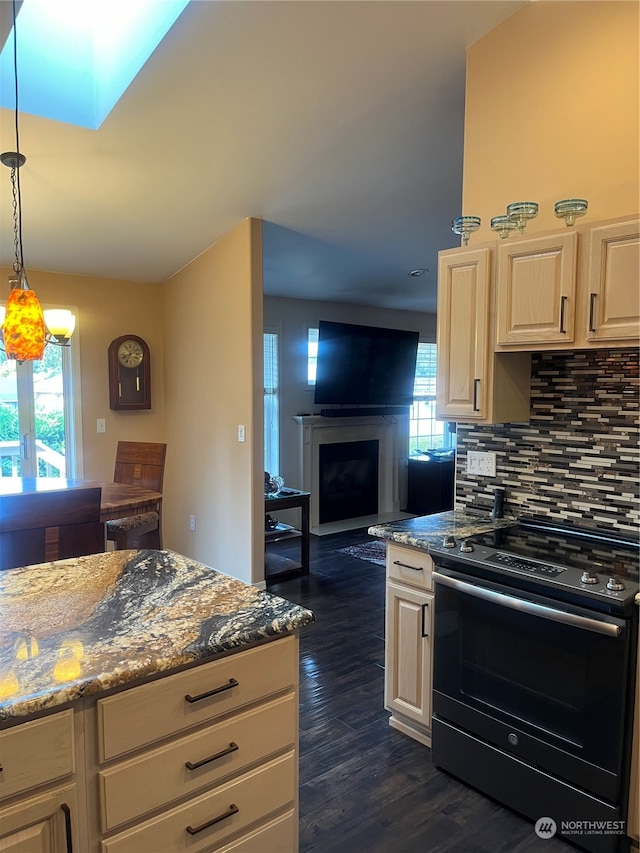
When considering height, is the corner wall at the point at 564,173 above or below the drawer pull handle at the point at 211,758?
above

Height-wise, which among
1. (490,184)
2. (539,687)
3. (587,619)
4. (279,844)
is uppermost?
(490,184)

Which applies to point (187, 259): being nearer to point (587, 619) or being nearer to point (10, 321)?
point (10, 321)

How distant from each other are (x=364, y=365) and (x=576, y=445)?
153 inches

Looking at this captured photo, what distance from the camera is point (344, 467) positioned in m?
6.42

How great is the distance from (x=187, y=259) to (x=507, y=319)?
3.05 meters

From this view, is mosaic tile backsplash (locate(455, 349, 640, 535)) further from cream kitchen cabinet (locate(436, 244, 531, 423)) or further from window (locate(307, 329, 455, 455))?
window (locate(307, 329, 455, 455))

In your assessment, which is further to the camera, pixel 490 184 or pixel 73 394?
pixel 73 394

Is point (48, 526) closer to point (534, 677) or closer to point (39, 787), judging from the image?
point (39, 787)

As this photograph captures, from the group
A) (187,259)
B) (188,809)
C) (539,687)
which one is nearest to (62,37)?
(187,259)

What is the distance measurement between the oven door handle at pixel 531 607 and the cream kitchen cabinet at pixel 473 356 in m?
0.68

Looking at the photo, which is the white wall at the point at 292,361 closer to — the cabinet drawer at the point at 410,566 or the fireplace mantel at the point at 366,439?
the fireplace mantel at the point at 366,439

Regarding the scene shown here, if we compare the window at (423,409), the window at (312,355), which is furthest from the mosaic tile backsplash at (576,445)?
the window at (423,409)

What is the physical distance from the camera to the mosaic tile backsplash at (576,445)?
7.38 feet

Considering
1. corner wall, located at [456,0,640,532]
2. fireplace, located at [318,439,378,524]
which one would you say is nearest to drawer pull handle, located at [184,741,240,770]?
corner wall, located at [456,0,640,532]
